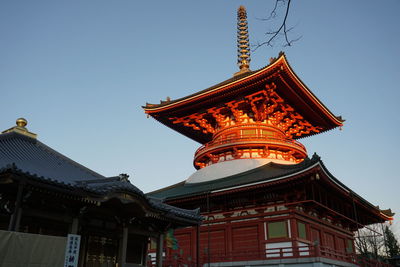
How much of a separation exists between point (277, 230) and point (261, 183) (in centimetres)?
286

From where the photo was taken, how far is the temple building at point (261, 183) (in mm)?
21125

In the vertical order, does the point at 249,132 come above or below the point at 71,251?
above

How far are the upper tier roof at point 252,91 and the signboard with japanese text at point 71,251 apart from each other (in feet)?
59.8

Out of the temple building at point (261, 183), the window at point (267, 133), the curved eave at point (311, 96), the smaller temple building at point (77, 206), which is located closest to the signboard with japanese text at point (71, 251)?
the smaller temple building at point (77, 206)

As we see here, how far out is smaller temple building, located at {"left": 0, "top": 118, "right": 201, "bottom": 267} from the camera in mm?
12203

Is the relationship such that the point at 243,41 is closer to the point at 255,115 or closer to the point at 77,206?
the point at 255,115

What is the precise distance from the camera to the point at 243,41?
3747 cm

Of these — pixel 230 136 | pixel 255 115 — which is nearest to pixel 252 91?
pixel 255 115

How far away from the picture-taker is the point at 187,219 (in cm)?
1781

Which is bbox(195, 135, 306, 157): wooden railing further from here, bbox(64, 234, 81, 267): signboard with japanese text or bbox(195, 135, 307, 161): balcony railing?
bbox(64, 234, 81, 267): signboard with japanese text

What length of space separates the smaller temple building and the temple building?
2984mm

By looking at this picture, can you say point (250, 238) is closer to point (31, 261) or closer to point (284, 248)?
point (284, 248)

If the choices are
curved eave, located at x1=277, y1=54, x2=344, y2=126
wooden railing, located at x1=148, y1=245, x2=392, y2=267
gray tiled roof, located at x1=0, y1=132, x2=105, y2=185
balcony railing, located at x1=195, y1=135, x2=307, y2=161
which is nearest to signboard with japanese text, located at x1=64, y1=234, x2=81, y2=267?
gray tiled roof, located at x1=0, y1=132, x2=105, y2=185

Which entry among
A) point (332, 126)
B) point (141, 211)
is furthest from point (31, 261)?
point (332, 126)
